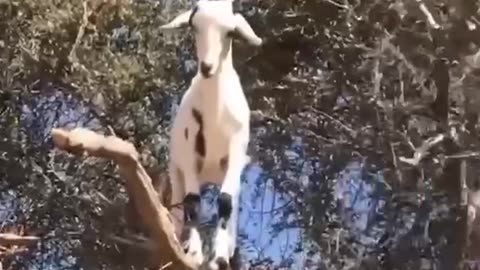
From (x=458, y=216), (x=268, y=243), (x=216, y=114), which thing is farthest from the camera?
(x=268, y=243)

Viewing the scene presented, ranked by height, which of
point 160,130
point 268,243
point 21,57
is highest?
point 21,57

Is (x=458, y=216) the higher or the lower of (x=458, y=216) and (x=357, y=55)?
the lower

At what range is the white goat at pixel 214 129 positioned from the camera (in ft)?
6.83

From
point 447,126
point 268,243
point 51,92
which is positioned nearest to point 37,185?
point 51,92

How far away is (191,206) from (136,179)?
0.23 m

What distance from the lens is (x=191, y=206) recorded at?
7.04 feet

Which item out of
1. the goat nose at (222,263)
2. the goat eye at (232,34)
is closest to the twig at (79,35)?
the goat eye at (232,34)

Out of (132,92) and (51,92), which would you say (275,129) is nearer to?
(132,92)

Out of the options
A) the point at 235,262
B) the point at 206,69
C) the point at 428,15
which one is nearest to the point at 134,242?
the point at 235,262

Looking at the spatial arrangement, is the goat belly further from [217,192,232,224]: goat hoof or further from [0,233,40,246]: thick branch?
[0,233,40,246]: thick branch

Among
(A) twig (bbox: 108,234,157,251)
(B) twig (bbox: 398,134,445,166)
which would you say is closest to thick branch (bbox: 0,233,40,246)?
(A) twig (bbox: 108,234,157,251)

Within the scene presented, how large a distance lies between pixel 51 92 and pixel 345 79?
40.3 inches

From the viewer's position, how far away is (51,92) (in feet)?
12.4

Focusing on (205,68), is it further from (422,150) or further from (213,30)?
(422,150)
